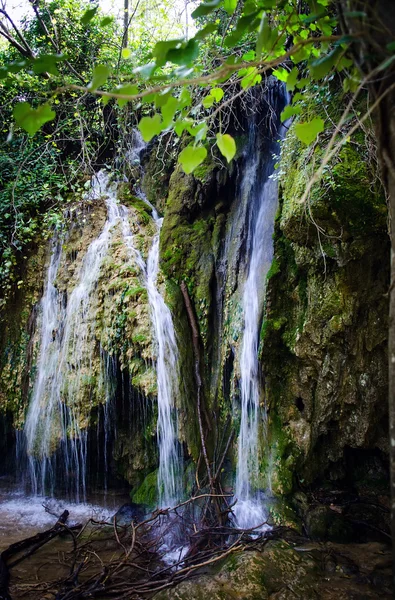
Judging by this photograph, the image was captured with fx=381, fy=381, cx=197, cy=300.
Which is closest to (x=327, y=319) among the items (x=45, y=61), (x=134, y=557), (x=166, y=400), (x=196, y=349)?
(x=196, y=349)

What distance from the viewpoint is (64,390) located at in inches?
239

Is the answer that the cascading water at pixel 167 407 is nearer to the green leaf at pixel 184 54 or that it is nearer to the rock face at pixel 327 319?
the rock face at pixel 327 319

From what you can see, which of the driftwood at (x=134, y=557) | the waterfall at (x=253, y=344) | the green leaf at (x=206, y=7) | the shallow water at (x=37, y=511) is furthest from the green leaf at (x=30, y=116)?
the shallow water at (x=37, y=511)

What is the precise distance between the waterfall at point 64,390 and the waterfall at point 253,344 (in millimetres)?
2350

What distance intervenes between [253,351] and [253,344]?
3.7 inches

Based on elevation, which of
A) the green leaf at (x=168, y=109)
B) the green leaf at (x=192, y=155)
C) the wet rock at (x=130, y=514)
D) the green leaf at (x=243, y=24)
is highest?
the green leaf at (x=243, y=24)

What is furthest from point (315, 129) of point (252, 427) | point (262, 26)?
point (252, 427)

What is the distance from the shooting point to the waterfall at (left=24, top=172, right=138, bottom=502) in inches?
238

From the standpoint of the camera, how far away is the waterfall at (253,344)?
15.8ft

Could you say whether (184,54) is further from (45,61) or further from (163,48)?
(45,61)

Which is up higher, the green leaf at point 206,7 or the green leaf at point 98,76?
the green leaf at point 206,7

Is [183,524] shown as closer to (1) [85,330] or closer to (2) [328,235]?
(1) [85,330]

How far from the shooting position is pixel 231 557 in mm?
3172

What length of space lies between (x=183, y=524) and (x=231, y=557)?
1603 mm
